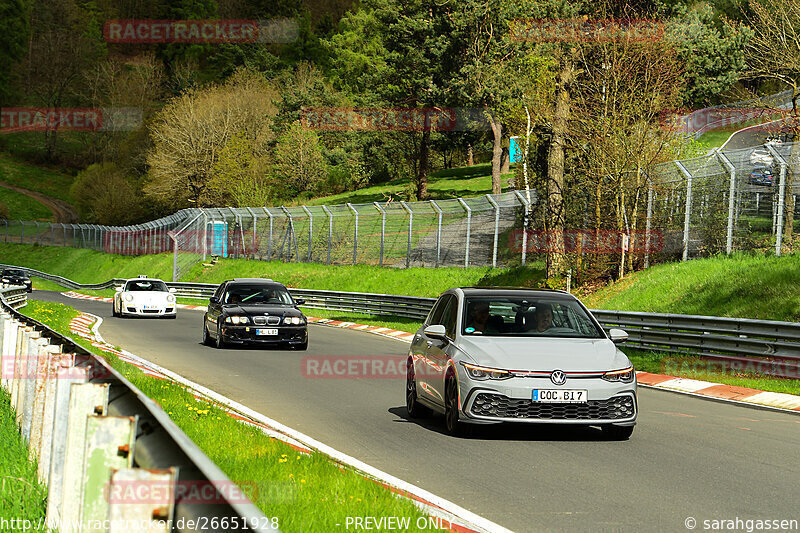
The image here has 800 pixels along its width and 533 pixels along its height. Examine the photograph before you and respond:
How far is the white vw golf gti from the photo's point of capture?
10102 millimetres

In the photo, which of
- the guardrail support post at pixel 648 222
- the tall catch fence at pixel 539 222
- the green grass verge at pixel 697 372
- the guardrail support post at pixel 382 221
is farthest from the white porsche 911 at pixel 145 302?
the green grass verge at pixel 697 372

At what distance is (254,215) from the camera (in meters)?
57.3

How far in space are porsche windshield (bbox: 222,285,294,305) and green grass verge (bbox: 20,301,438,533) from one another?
12387 mm

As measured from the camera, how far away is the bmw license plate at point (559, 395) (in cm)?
1003

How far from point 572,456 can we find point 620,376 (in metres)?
1.15

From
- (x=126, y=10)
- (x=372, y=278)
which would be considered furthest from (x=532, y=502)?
(x=126, y=10)

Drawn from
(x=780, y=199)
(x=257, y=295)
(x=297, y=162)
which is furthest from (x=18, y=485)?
(x=297, y=162)

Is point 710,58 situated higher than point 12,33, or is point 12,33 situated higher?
point 12,33

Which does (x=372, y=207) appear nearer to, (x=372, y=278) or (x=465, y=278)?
(x=372, y=278)

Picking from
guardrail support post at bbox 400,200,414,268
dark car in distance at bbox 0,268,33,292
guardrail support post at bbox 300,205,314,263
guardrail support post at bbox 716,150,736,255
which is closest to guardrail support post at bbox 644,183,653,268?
guardrail support post at bbox 716,150,736,255

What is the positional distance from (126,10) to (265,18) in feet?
167

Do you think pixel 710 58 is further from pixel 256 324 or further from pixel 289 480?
pixel 289 480

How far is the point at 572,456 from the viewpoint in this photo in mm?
9609

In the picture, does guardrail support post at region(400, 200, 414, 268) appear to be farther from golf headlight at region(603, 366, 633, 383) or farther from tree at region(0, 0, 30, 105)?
tree at region(0, 0, 30, 105)
